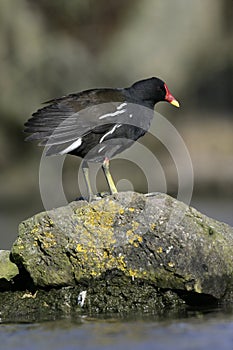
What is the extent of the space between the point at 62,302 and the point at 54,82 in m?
10.1

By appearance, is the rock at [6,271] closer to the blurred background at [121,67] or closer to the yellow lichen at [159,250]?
the yellow lichen at [159,250]

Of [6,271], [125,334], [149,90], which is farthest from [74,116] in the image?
[125,334]

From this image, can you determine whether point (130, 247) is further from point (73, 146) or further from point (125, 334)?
point (73, 146)

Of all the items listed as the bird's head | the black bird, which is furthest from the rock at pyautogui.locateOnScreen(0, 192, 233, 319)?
the bird's head

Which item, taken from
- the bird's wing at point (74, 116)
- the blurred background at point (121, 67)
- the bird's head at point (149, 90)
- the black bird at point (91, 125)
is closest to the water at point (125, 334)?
the black bird at point (91, 125)

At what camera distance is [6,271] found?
9.05 metres

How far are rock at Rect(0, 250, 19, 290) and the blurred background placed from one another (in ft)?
28.2

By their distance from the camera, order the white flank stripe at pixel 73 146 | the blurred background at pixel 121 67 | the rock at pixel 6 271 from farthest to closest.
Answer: the blurred background at pixel 121 67 → the white flank stripe at pixel 73 146 → the rock at pixel 6 271

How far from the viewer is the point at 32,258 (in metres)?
8.86

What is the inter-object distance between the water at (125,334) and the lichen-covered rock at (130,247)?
0.41 metres

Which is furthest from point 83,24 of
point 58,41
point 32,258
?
point 32,258

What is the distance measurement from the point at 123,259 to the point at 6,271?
1159 millimetres

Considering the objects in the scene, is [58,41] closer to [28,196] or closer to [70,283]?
[28,196]

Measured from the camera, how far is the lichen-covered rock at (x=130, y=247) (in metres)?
8.73
